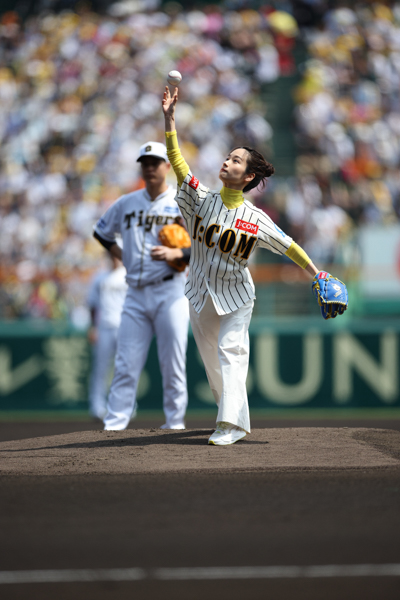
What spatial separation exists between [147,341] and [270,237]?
1415 millimetres

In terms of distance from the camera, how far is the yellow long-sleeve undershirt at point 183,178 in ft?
16.7

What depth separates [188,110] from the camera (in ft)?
50.1

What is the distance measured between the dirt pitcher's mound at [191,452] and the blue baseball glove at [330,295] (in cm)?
88

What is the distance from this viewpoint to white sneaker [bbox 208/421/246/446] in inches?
204

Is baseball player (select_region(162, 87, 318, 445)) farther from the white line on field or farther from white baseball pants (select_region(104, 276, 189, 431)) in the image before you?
the white line on field

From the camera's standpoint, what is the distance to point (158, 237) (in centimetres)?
608

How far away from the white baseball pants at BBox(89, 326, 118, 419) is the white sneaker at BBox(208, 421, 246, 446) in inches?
160

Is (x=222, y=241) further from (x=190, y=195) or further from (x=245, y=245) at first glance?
(x=190, y=195)

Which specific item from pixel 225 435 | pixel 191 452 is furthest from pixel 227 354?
pixel 191 452

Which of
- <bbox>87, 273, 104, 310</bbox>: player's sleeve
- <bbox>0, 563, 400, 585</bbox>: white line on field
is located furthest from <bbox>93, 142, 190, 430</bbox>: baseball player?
<bbox>0, 563, 400, 585</bbox>: white line on field

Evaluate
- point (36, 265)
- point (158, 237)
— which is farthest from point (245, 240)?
point (36, 265)

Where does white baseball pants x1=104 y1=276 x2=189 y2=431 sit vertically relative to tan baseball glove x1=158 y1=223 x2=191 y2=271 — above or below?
below

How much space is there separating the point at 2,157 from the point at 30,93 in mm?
1646

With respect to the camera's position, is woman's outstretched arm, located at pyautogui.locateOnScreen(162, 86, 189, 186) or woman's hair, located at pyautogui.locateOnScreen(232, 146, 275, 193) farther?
woman's hair, located at pyautogui.locateOnScreen(232, 146, 275, 193)
